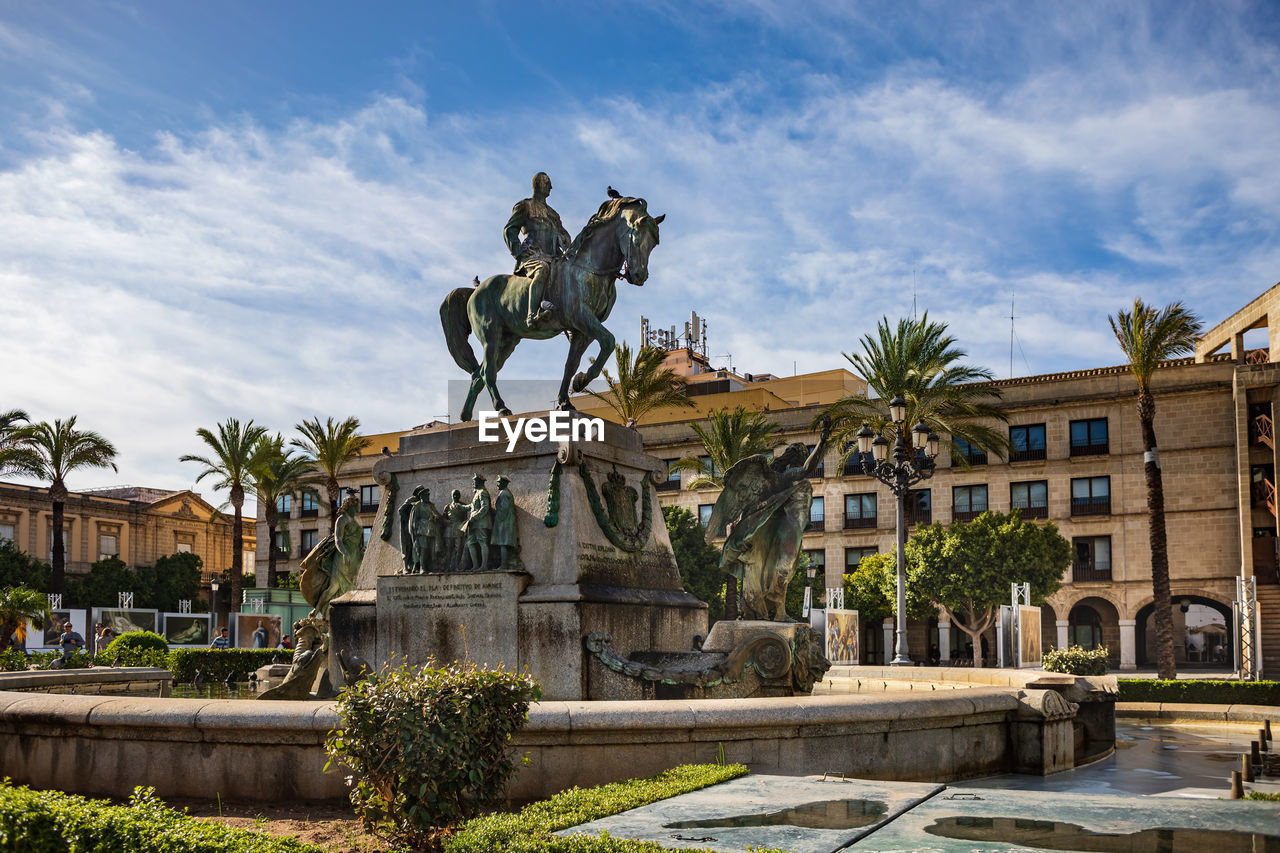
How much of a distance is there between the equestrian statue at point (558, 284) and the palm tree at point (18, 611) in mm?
14695

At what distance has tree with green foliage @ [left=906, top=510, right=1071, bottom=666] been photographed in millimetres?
43344

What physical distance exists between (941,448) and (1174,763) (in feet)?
128

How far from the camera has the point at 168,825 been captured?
499 cm

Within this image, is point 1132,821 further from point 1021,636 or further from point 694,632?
point 1021,636

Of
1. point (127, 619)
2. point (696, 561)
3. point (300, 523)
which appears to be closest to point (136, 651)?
point (127, 619)

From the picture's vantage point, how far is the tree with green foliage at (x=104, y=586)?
65875 millimetres

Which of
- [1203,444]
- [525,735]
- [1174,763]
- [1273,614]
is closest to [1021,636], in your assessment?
[1174,763]

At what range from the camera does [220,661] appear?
22.0 metres

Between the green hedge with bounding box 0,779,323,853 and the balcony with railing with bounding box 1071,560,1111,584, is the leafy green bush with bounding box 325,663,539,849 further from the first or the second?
the balcony with railing with bounding box 1071,560,1111,584

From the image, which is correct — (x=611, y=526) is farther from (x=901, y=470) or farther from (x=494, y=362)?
(x=901, y=470)

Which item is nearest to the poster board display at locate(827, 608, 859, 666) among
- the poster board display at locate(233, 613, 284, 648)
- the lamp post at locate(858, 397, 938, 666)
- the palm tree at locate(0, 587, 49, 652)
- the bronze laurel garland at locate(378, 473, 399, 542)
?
the lamp post at locate(858, 397, 938, 666)

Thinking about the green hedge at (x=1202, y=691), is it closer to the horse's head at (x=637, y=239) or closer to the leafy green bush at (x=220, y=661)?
the horse's head at (x=637, y=239)

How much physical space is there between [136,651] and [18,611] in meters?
5.27

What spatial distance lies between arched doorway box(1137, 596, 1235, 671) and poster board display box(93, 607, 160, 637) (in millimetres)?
36703
